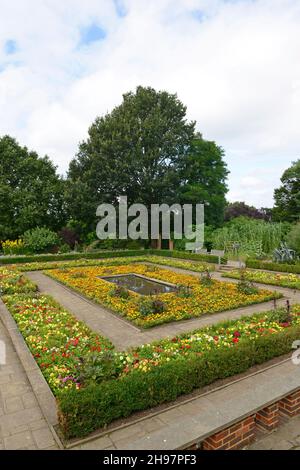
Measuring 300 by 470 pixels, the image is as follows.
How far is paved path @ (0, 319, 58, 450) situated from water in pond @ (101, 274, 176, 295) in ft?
19.9

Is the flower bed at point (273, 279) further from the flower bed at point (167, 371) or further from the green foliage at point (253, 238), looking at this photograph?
the green foliage at point (253, 238)

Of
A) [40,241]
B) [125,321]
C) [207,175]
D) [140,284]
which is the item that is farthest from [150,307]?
[207,175]

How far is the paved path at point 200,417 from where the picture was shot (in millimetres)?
3059

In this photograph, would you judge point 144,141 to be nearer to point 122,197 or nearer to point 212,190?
point 122,197

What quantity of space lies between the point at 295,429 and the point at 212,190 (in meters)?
25.0

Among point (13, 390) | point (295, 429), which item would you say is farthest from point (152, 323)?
point (295, 429)

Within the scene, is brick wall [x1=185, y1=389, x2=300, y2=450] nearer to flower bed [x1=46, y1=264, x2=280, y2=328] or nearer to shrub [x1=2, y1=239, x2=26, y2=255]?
flower bed [x1=46, y1=264, x2=280, y2=328]

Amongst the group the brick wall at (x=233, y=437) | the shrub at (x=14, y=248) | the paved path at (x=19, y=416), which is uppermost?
the shrub at (x=14, y=248)

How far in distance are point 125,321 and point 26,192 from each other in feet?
71.5

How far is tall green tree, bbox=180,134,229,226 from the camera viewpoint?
88.8 feet

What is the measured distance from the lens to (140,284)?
507 inches

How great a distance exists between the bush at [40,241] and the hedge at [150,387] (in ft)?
66.4

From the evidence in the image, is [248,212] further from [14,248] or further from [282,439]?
[282,439]

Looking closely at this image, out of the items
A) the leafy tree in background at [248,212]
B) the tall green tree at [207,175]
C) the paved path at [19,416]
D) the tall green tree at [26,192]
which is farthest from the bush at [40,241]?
the leafy tree in background at [248,212]
